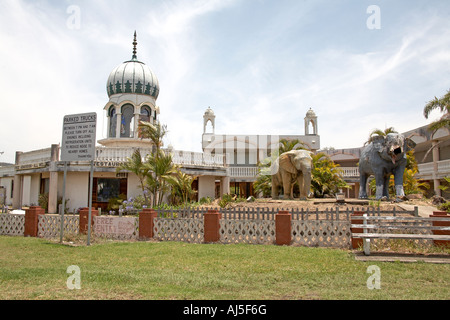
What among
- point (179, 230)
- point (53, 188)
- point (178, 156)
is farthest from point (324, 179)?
point (53, 188)

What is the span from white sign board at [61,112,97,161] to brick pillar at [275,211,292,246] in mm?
5954

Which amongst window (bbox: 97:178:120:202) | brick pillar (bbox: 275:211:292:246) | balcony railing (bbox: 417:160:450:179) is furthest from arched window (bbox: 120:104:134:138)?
balcony railing (bbox: 417:160:450:179)

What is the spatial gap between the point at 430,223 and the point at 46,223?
12172mm

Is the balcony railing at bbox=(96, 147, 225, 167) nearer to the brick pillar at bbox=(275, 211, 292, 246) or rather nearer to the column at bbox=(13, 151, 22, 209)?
the column at bbox=(13, 151, 22, 209)

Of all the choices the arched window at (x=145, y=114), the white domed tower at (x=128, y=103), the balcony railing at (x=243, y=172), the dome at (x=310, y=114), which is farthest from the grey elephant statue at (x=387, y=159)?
the dome at (x=310, y=114)

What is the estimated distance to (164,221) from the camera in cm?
1182

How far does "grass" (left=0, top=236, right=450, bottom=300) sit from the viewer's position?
5.52m

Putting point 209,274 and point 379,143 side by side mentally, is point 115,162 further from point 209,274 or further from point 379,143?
point 209,274

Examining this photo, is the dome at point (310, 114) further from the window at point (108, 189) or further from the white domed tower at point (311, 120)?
the window at point (108, 189)

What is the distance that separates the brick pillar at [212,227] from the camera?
36.4ft

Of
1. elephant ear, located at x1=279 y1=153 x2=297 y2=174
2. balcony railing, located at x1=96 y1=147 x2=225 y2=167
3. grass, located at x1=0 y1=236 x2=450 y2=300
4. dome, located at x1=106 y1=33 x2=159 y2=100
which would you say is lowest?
grass, located at x1=0 y1=236 x2=450 y2=300

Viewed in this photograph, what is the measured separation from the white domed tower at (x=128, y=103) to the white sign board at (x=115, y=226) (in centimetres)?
1349
